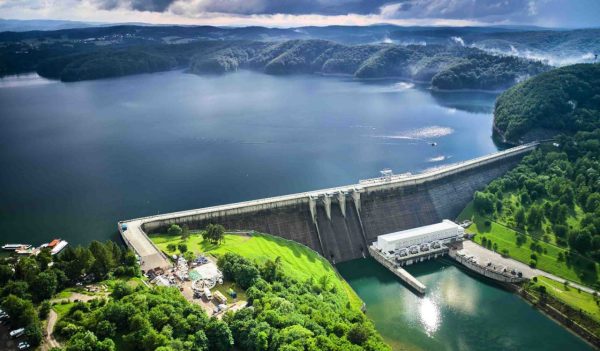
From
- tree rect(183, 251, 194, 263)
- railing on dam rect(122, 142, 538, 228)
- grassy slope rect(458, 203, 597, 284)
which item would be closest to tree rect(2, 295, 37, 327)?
tree rect(183, 251, 194, 263)

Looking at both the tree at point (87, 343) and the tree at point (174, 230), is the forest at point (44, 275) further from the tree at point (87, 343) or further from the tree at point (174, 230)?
the tree at point (174, 230)

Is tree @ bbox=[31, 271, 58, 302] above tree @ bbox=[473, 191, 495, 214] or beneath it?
above

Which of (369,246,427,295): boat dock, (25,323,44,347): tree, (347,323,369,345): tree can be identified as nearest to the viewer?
(25,323,44,347): tree

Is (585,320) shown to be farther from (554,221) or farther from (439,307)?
(554,221)

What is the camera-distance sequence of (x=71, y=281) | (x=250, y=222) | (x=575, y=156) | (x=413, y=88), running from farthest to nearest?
(x=413, y=88), (x=575, y=156), (x=250, y=222), (x=71, y=281)

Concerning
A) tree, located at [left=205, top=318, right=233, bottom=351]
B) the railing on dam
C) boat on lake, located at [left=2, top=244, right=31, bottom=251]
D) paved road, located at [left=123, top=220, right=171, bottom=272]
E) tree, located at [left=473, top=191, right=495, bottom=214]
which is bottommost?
boat on lake, located at [left=2, top=244, right=31, bottom=251]

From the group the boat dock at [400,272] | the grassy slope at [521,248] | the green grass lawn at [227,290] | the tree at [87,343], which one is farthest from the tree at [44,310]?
the grassy slope at [521,248]

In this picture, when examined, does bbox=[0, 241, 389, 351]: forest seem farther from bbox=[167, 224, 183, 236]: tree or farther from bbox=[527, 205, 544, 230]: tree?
bbox=[527, 205, 544, 230]: tree

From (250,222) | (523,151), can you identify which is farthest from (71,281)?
(523,151)
